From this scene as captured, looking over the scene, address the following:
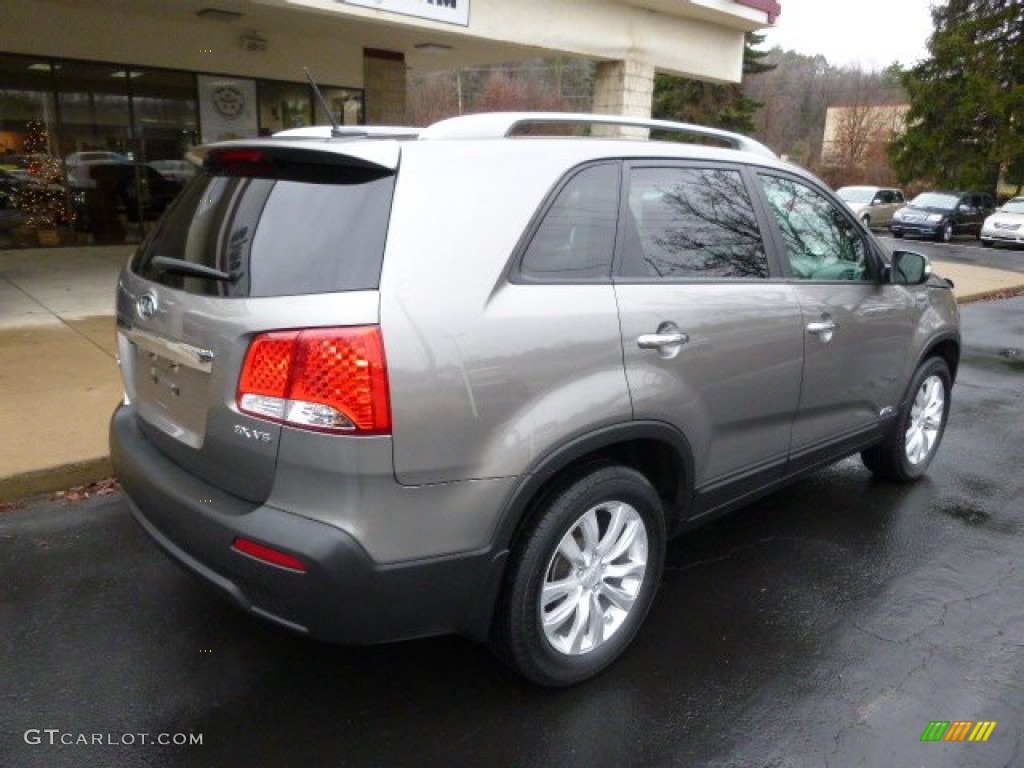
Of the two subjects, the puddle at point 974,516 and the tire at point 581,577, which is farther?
the puddle at point 974,516

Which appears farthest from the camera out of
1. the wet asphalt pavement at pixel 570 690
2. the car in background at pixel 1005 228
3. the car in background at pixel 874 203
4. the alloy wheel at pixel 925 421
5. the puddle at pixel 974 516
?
the car in background at pixel 874 203

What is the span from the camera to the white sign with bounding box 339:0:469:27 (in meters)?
9.09

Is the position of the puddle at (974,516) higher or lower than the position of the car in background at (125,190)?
lower

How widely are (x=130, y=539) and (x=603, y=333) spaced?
256 cm

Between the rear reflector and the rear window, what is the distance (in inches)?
27.5

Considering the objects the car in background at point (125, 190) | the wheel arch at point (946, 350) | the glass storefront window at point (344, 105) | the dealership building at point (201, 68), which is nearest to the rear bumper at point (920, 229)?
the dealership building at point (201, 68)

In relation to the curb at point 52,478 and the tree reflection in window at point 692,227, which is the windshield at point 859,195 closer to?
the tree reflection in window at point 692,227

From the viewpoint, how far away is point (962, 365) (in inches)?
326

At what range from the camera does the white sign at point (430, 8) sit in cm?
909

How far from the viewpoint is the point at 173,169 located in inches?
520

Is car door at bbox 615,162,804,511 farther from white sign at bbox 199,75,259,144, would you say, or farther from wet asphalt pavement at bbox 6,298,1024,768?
white sign at bbox 199,75,259,144

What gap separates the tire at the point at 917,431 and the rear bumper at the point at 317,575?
10.1ft

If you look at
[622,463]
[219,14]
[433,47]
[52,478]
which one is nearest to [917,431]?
[622,463]

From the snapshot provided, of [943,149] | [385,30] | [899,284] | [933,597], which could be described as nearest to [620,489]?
[933,597]
